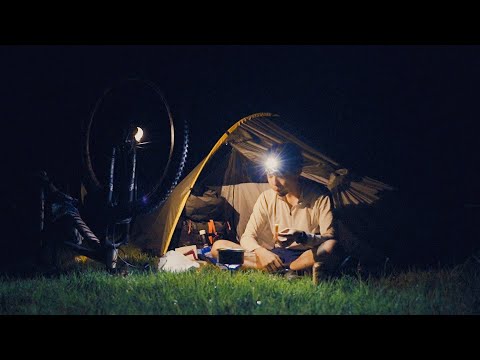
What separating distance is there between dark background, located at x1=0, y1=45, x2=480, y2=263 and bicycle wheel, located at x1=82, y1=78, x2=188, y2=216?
156 millimetres

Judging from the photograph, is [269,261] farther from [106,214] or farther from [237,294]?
[106,214]

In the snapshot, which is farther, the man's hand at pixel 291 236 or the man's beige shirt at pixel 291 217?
the man's beige shirt at pixel 291 217

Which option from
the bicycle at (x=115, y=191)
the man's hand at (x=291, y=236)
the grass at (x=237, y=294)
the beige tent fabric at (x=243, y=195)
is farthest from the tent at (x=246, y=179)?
the grass at (x=237, y=294)

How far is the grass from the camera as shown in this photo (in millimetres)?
3271

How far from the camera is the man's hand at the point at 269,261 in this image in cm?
420

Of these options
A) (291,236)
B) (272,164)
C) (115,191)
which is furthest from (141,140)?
(291,236)

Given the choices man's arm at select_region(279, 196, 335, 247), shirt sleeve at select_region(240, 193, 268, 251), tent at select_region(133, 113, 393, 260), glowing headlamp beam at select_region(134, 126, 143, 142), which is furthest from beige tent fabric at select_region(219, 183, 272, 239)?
glowing headlamp beam at select_region(134, 126, 143, 142)

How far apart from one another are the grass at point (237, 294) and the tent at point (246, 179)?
687 mm

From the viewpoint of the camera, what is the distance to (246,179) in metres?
5.34

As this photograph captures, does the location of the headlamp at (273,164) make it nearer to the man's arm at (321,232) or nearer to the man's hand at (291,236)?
the man's arm at (321,232)

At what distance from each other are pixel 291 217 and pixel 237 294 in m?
1.26

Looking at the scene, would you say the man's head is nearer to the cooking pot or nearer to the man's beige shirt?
the man's beige shirt
